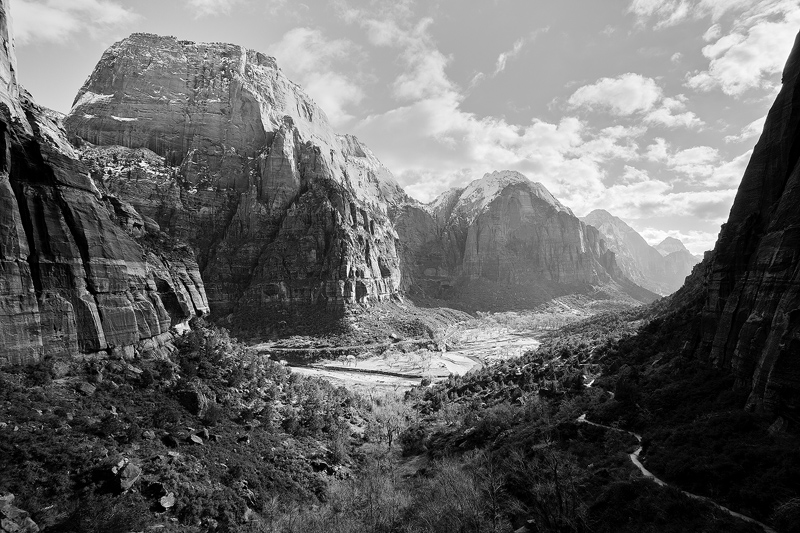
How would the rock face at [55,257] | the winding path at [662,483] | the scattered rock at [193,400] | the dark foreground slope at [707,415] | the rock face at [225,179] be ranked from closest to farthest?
the winding path at [662,483] < the dark foreground slope at [707,415] < the rock face at [55,257] < the scattered rock at [193,400] < the rock face at [225,179]

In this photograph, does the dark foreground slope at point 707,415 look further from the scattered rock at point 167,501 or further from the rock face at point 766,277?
the scattered rock at point 167,501

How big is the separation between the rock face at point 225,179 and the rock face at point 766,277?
132 meters

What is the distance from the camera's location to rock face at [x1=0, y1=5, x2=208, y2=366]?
28.7 m

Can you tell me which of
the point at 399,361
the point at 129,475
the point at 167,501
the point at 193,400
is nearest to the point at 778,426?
the point at 167,501

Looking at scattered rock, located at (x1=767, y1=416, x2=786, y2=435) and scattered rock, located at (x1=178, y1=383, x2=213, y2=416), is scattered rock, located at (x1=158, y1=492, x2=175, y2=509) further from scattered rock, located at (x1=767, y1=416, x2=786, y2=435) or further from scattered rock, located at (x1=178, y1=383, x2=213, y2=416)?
scattered rock, located at (x1=767, y1=416, x2=786, y2=435)

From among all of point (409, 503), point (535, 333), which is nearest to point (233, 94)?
point (535, 333)

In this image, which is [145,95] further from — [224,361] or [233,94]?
[224,361]

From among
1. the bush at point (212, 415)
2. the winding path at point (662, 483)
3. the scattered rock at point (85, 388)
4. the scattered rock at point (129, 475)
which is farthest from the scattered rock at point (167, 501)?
the winding path at point (662, 483)

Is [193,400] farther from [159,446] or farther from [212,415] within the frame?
[159,446]

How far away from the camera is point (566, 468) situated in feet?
93.2

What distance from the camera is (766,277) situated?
2802 cm

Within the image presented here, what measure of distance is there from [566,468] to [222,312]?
14737 centimetres

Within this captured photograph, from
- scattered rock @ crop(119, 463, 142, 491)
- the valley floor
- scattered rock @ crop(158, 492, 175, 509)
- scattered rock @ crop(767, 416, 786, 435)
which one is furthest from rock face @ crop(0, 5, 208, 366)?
the valley floor

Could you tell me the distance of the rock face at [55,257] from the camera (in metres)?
28.7
